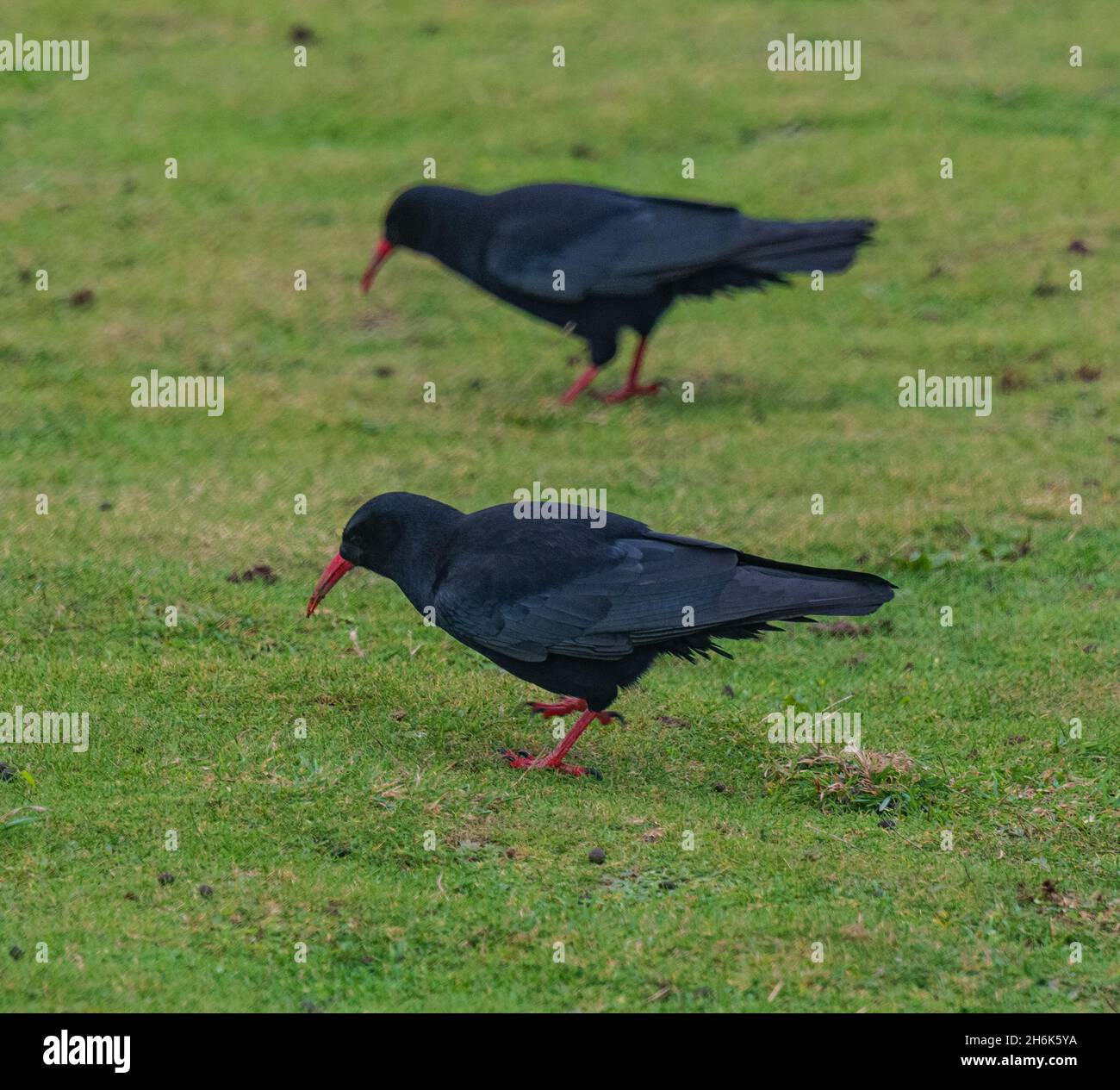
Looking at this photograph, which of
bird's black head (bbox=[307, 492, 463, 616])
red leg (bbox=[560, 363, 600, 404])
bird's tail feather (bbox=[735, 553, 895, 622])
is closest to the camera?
bird's tail feather (bbox=[735, 553, 895, 622])

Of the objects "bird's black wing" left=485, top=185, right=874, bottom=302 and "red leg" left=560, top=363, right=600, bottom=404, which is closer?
"bird's black wing" left=485, top=185, right=874, bottom=302

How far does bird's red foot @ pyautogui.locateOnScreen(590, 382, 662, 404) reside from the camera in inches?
419

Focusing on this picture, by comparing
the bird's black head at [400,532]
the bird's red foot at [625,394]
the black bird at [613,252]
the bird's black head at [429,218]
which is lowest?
the bird's black head at [400,532]

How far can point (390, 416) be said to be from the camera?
1027cm

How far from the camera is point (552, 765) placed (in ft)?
19.8

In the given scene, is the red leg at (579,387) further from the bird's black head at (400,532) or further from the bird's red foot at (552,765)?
the bird's red foot at (552,765)

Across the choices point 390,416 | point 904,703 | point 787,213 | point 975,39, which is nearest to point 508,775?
point 904,703

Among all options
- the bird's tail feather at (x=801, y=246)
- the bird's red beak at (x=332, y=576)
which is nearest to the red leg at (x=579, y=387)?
the bird's tail feather at (x=801, y=246)

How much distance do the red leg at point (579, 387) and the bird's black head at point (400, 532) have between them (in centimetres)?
433

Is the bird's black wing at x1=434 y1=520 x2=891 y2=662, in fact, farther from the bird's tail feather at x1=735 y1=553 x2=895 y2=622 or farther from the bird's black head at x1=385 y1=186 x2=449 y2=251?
the bird's black head at x1=385 y1=186 x2=449 y2=251

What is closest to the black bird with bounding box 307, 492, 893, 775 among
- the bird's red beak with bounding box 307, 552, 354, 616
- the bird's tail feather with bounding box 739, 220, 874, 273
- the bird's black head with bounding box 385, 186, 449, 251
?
the bird's red beak with bounding box 307, 552, 354, 616

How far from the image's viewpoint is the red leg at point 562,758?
602cm

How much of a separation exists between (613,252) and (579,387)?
915mm

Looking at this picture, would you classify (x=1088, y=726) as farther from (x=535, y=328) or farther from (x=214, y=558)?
(x=535, y=328)
